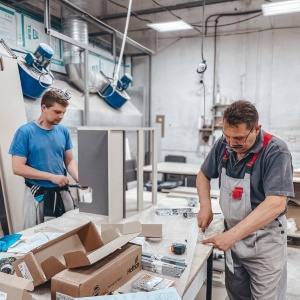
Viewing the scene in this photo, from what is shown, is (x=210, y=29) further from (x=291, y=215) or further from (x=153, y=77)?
(x=291, y=215)

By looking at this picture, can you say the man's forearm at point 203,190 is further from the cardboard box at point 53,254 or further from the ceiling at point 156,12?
the ceiling at point 156,12

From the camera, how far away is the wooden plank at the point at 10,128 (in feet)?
7.73

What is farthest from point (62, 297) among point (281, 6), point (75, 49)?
point (281, 6)

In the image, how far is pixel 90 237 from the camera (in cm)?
120

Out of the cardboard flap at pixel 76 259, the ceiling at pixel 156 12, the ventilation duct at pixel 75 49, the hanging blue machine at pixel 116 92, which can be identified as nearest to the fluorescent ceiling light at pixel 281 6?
the ceiling at pixel 156 12

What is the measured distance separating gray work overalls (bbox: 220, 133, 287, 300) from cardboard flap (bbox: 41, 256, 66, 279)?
842 millimetres

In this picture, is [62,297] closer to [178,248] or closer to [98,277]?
[98,277]

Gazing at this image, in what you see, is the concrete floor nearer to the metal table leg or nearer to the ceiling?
the metal table leg

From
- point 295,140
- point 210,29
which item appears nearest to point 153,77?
point 210,29

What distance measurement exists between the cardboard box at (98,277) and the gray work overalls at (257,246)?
0.58 m

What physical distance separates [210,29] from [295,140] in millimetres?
2084

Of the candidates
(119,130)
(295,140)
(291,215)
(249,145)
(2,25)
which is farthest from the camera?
(295,140)

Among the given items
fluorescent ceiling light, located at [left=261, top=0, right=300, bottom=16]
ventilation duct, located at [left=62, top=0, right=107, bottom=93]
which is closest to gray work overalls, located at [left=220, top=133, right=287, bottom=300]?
fluorescent ceiling light, located at [left=261, top=0, right=300, bottom=16]

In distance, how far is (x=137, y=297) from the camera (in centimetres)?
88
